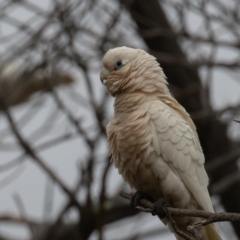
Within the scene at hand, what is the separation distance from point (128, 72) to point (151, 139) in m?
0.44

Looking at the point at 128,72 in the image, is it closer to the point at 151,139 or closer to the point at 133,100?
the point at 133,100

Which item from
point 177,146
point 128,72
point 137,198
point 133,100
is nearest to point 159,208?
point 137,198

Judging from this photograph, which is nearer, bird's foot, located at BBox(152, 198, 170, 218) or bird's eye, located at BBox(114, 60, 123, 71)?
bird's foot, located at BBox(152, 198, 170, 218)

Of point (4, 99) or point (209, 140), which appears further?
point (209, 140)

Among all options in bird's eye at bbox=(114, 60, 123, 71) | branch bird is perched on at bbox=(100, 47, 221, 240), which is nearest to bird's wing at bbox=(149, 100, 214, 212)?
branch bird is perched on at bbox=(100, 47, 221, 240)

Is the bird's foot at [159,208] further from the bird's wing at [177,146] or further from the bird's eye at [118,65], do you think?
the bird's eye at [118,65]

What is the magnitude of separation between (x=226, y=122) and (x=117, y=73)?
347 cm

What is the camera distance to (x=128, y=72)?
442cm

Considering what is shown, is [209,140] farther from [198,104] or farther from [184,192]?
[184,192]

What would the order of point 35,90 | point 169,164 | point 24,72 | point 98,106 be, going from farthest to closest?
point 35,90
point 24,72
point 98,106
point 169,164

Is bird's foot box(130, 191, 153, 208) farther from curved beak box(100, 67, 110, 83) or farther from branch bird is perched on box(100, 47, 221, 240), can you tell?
curved beak box(100, 67, 110, 83)

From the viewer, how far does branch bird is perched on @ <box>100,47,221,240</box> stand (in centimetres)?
425

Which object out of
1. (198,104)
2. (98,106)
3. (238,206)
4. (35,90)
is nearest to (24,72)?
(35,90)

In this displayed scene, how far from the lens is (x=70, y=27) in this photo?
22.5ft
